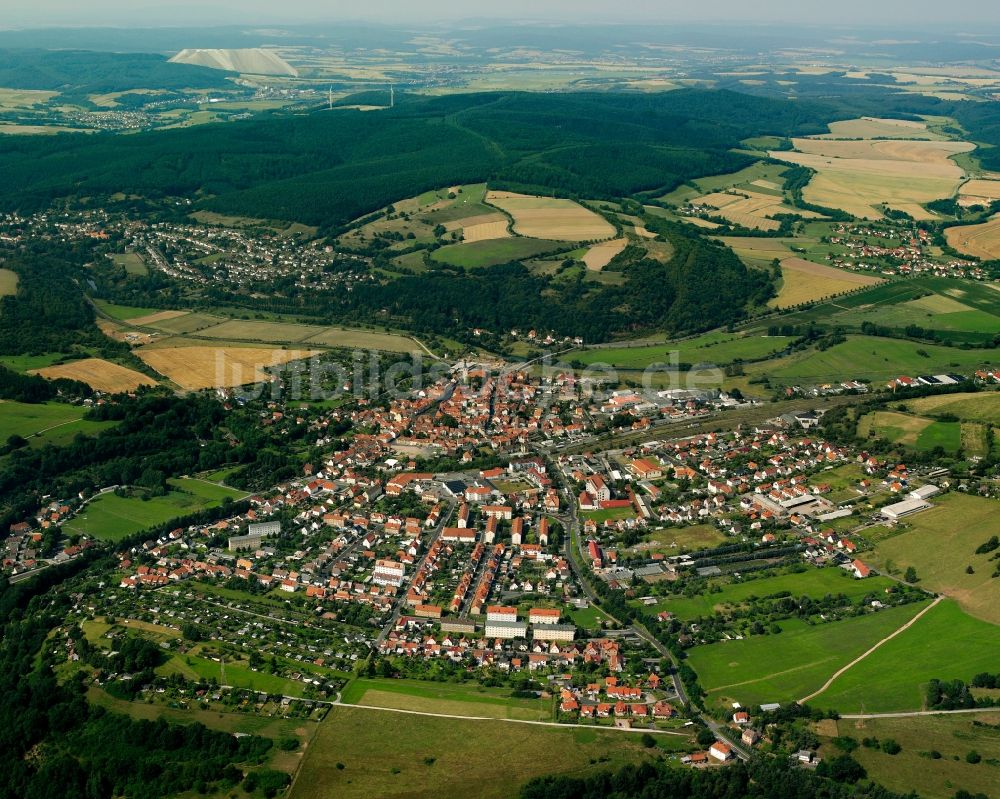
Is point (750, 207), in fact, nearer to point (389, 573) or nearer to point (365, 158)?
point (365, 158)

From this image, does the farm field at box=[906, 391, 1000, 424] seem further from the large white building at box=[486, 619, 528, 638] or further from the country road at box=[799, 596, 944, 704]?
the large white building at box=[486, 619, 528, 638]

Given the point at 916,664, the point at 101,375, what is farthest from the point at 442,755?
the point at 101,375

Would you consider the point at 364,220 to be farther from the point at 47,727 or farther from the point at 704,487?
the point at 47,727

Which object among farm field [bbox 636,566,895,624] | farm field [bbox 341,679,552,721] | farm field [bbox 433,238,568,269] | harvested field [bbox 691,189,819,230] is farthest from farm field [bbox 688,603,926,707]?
harvested field [bbox 691,189,819,230]

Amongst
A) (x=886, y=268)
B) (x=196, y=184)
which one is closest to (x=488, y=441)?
(x=886, y=268)

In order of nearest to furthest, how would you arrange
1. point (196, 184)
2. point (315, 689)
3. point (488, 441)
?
point (315, 689) < point (488, 441) < point (196, 184)

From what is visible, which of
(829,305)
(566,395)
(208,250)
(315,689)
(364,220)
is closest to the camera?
(315,689)
